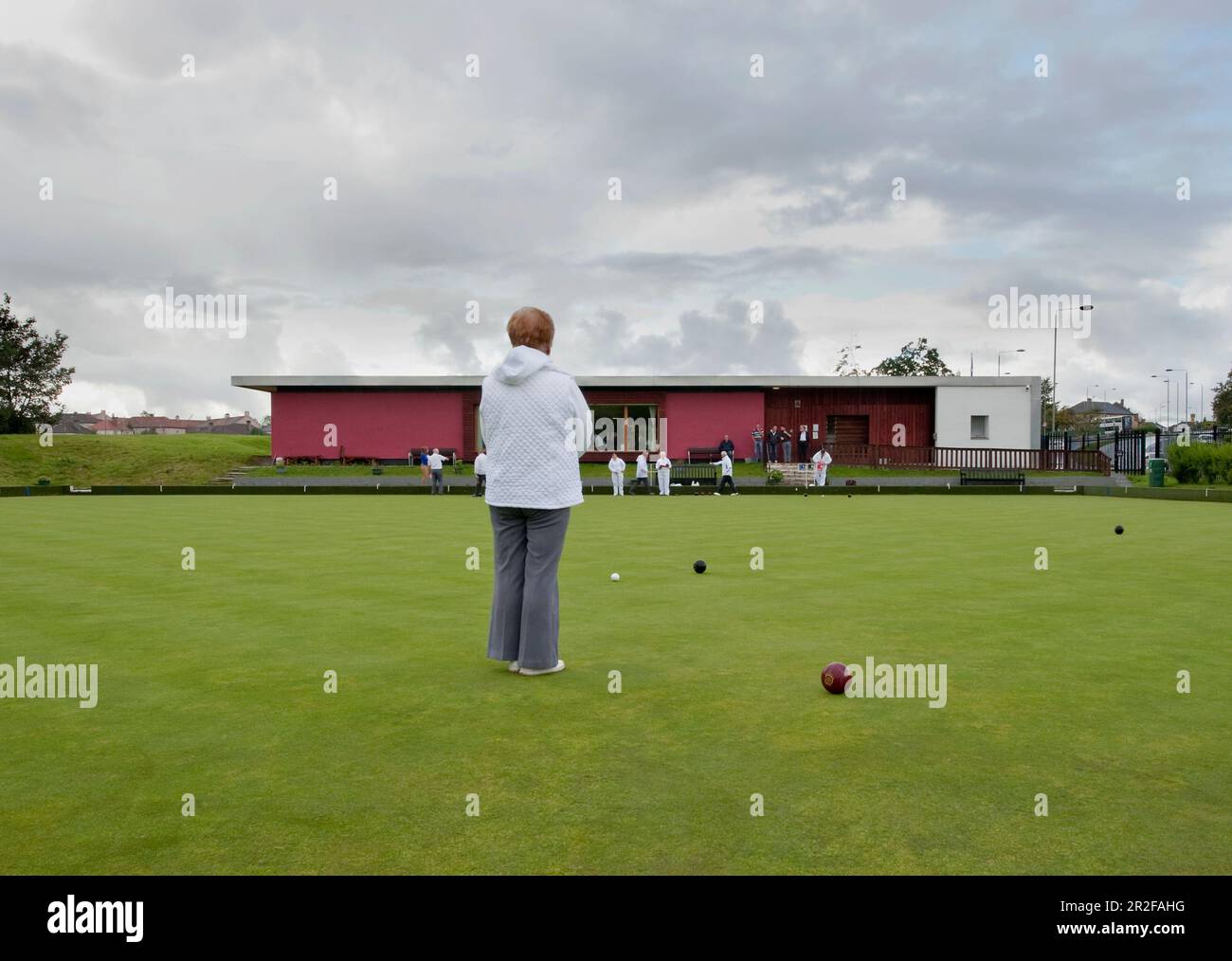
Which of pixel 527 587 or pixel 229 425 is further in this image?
pixel 229 425

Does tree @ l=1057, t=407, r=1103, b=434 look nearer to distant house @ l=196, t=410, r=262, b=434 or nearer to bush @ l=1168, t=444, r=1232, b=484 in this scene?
bush @ l=1168, t=444, r=1232, b=484

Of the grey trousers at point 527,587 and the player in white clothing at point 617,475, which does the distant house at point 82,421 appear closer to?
the player in white clothing at point 617,475

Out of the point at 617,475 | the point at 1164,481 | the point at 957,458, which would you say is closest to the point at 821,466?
the point at 617,475

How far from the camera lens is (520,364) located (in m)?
5.79

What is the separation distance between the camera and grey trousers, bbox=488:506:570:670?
19.1 ft

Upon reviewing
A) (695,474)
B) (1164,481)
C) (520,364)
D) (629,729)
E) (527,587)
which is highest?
(520,364)

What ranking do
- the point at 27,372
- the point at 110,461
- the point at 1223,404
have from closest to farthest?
1. the point at 110,461
2. the point at 27,372
3. the point at 1223,404

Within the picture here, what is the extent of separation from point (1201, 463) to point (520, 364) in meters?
37.9

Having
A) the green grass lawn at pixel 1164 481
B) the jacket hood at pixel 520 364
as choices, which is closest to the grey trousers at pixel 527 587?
the jacket hood at pixel 520 364

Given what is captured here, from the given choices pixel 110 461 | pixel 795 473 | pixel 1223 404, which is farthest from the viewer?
pixel 1223 404

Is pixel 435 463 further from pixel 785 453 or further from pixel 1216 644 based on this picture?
pixel 1216 644

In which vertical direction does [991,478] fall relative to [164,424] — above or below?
below

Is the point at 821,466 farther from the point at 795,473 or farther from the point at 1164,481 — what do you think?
the point at 1164,481

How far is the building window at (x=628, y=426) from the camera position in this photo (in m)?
47.4
